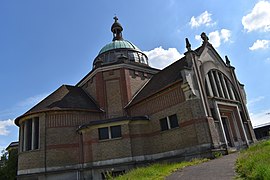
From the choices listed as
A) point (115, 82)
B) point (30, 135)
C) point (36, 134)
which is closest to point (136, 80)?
point (115, 82)

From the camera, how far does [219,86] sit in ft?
68.9

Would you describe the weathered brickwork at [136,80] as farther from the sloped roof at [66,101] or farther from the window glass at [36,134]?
the window glass at [36,134]

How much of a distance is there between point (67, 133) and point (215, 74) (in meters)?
14.4

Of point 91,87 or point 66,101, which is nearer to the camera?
point 66,101

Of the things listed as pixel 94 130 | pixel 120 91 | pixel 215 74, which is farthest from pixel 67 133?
pixel 215 74

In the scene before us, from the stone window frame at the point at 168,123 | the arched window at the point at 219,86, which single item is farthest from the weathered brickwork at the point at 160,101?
the arched window at the point at 219,86

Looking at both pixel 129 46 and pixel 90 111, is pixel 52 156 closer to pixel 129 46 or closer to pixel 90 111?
pixel 90 111

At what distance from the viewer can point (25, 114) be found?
2150cm

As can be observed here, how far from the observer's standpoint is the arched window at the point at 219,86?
19820mm

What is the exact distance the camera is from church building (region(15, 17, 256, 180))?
17.7 m

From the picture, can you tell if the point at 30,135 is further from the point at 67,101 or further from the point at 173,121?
the point at 173,121

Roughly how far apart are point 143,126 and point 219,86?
768 cm

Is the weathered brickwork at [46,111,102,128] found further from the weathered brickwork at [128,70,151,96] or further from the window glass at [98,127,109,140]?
the weathered brickwork at [128,70,151,96]

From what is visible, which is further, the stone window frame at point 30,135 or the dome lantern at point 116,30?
the dome lantern at point 116,30
